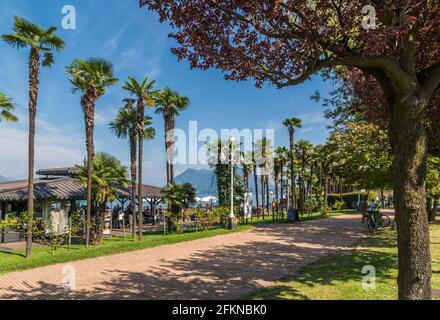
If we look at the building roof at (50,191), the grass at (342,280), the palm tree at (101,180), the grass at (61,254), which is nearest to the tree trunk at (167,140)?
the palm tree at (101,180)

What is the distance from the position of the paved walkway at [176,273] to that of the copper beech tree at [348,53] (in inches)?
157

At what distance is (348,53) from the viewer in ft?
16.5

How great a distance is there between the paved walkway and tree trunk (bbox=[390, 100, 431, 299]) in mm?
3643

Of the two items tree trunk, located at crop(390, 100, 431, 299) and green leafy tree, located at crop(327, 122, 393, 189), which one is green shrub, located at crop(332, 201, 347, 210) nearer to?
green leafy tree, located at crop(327, 122, 393, 189)

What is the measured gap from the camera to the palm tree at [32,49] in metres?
13.8

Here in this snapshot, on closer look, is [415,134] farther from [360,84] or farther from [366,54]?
[360,84]

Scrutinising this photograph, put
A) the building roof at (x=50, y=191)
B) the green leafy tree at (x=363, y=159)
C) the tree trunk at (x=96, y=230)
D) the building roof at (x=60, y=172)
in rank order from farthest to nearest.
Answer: the building roof at (x=60, y=172)
the building roof at (x=50, y=191)
the green leafy tree at (x=363, y=159)
the tree trunk at (x=96, y=230)

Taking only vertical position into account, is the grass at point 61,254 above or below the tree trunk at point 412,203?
below

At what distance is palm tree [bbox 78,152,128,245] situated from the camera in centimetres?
1742

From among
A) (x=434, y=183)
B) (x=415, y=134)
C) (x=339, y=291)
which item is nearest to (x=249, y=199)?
(x=434, y=183)

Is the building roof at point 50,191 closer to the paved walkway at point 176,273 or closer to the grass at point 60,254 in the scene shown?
A: the grass at point 60,254

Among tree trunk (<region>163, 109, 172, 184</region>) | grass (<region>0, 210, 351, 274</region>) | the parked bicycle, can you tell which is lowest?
grass (<region>0, 210, 351, 274</region>)

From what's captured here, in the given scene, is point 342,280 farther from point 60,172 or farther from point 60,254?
point 60,172

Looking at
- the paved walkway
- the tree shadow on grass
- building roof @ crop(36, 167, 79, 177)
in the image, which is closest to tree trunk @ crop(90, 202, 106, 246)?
the paved walkway
